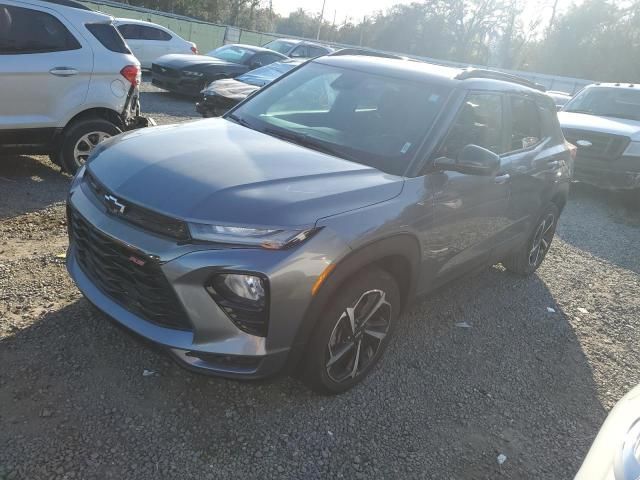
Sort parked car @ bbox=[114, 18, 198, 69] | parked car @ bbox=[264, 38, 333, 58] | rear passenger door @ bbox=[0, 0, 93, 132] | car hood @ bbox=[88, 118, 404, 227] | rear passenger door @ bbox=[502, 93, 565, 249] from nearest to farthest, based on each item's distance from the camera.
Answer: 1. car hood @ bbox=[88, 118, 404, 227]
2. rear passenger door @ bbox=[502, 93, 565, 249]
3. rear passenger door @ bbox=[0, 0, 93, 132]
4. parked car @ bbox=[114, 18, 198, 69]
5. parked car @ bbox=[264, 38, 333, 58]

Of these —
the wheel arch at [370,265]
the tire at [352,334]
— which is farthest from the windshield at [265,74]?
the tire at [352,334]

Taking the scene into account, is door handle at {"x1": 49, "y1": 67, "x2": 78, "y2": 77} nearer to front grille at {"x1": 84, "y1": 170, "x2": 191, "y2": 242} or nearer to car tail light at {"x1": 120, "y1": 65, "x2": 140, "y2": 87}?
car tail light at {"x1": 120, "y1": 65, "x2": 140, "y2": 87}

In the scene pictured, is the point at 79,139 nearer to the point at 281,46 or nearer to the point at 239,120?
the point at 239,120

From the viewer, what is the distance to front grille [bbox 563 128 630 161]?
8.32m

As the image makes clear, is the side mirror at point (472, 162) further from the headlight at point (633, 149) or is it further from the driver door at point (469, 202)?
→ the headlight at point (633, 149)

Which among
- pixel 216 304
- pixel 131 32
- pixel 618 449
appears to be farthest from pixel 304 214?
pixel 131 32

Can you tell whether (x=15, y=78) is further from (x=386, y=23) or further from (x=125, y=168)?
(x=386, y=23)

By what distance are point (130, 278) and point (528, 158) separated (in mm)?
3171

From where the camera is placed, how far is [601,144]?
8477 mm

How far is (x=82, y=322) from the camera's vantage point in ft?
10.7

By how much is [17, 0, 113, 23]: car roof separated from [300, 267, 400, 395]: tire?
4538 mm

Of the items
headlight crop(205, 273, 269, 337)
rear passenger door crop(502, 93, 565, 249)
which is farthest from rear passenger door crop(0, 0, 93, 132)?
rear passenger door crop(502, 93, 565, 249)

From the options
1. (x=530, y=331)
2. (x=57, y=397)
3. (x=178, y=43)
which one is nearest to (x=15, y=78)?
(x=57, y=397)

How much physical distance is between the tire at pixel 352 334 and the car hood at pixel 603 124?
22.9 feet
